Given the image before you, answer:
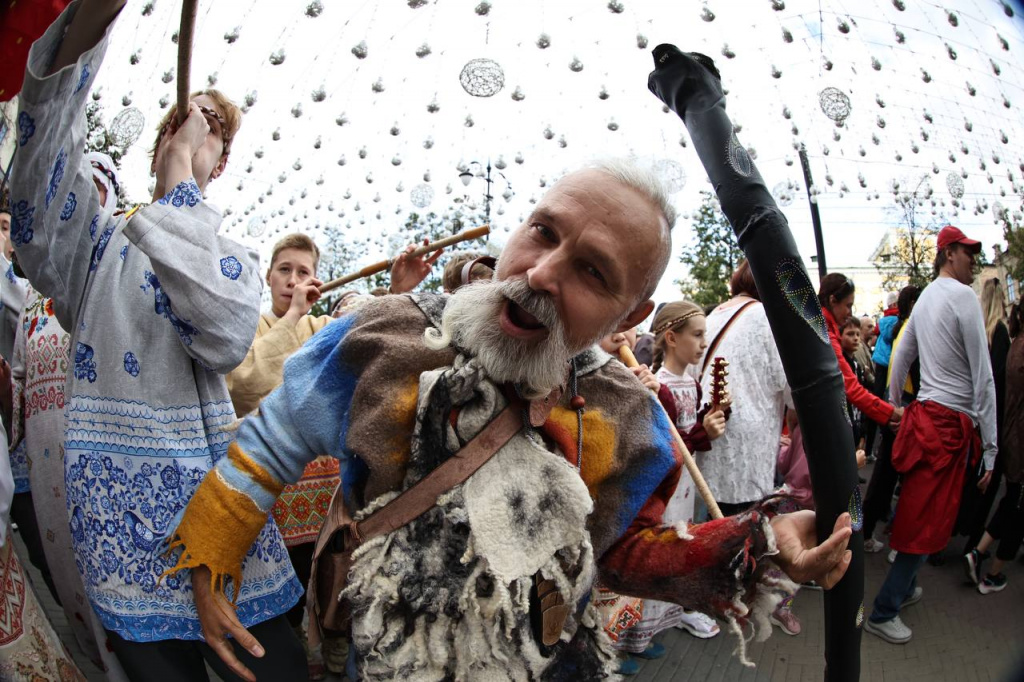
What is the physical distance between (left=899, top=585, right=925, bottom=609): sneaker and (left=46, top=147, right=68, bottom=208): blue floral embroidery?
5.39 meters

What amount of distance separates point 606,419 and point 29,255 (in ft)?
4.59

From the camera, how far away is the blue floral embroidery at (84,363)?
1505 millimetres

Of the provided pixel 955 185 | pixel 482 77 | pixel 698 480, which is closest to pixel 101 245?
pixel 698 480

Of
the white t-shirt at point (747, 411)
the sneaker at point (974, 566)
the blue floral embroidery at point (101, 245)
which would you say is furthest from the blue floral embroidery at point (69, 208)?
the sneaker at point (974, 566)

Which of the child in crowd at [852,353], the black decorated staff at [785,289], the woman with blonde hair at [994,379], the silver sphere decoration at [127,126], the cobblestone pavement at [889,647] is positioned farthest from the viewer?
the child in crowd at [852,353]

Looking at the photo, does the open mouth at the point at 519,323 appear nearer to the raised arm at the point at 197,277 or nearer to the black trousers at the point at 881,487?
the raised arm at the point at 197,277

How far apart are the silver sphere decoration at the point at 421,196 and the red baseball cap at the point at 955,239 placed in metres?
3.63

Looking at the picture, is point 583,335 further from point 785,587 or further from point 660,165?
point 785,587

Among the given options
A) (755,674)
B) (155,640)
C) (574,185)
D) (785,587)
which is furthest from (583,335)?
(755,674)

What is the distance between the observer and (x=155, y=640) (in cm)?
148

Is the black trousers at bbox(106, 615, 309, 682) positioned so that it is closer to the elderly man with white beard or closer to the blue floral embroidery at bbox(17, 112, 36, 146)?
the elderly man with white beard

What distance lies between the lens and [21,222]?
53.1 inches

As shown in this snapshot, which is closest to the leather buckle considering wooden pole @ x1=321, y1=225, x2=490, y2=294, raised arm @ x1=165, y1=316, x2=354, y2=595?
raised arm @ x1=165, y1=316, x2=354, y2=595

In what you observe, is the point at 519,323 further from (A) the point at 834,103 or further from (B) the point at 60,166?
(A) the point at 834,103
